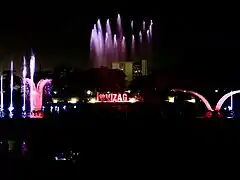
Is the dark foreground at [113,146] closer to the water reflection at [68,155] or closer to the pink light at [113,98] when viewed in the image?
the water reflection at [68,155]

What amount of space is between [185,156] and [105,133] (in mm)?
4680

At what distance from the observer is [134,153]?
12.2 meters

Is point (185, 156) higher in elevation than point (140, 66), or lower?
lower

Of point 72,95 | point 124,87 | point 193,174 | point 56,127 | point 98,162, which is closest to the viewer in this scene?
point 193,174

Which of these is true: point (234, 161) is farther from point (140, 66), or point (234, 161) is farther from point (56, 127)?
point (140, 66)

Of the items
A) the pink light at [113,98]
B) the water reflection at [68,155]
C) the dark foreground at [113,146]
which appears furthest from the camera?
the pink light at [113,98]

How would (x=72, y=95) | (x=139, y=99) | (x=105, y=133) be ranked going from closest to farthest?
(x=105, y=133)
(x=139, y=99)
(x=72, y=95)

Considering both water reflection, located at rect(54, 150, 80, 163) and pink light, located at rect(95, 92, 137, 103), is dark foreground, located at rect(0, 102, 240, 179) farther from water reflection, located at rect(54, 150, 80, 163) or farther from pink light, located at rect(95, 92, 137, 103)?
pink light, located at rect(95, 92, 137, 103)

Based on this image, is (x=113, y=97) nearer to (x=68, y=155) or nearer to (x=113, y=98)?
(x=113, y=98)

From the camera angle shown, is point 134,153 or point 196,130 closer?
point 134,153

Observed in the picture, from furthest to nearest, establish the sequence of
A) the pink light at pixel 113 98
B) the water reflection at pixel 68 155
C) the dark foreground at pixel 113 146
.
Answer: the pink light at pixel 113 98 → the water reflection at pixel 68 155 → the dark foreground at pixel 113 146

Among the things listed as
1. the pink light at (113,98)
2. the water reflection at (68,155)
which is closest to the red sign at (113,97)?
the pink light at (113,98)

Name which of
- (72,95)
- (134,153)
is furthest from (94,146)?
(72,95)

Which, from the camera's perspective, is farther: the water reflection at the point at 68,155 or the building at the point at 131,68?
the building at the point at 131,68
